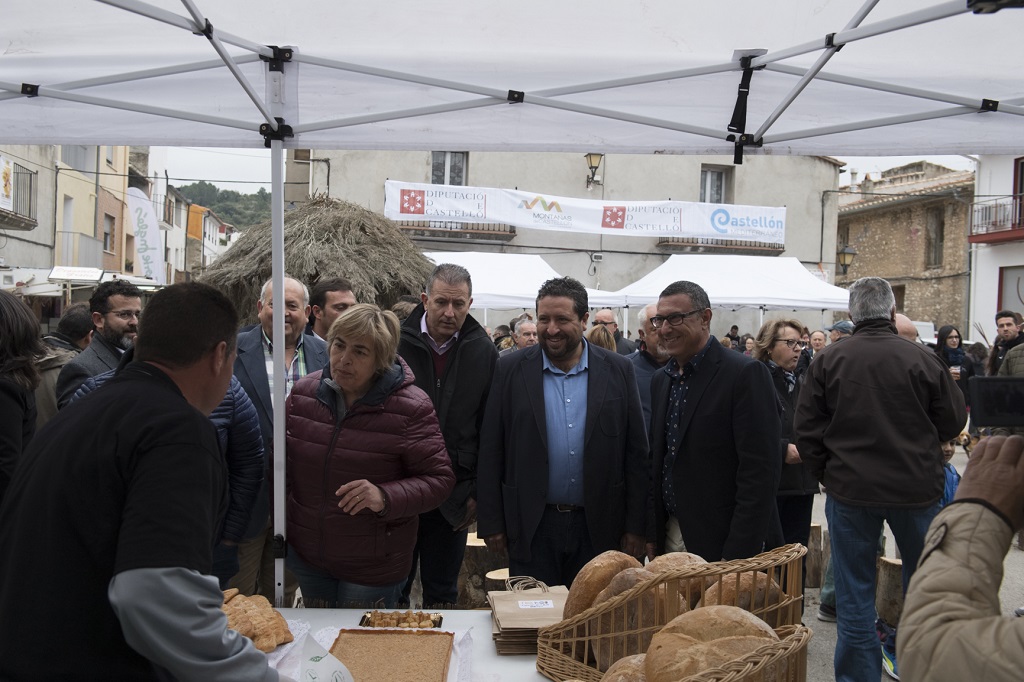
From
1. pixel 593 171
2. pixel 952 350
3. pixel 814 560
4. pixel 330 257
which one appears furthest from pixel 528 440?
pixel 593 171

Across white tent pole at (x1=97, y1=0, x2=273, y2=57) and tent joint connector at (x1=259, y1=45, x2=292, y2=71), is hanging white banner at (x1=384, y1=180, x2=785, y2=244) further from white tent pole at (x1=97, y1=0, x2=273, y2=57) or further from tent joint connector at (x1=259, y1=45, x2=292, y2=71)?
white tent pole at (x1=97, y1=0, x2=273, y2=57)

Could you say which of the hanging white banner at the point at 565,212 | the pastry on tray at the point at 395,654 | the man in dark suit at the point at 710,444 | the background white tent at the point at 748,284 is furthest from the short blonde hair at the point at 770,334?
the hanging white banner at the point at 565,212

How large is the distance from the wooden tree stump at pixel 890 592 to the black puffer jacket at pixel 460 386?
3.02 m

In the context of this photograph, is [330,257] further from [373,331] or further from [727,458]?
[727,458]

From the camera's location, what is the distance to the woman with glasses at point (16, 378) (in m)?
2.39

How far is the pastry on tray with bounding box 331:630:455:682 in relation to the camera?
224 cm

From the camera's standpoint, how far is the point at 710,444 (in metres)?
3.33

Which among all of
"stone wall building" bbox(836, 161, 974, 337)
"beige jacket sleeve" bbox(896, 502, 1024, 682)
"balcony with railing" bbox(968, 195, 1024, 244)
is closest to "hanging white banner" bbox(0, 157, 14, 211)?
"beige jacket sleeve" bbox(896, 502, 1024, 682)

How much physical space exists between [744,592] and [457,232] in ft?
61.3

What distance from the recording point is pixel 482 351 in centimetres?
379

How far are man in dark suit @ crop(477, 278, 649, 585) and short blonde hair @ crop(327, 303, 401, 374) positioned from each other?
2.10 ft

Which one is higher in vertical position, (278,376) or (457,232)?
(457,232)

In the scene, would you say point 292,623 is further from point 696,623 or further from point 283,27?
point 283,27

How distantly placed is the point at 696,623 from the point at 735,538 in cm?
138
